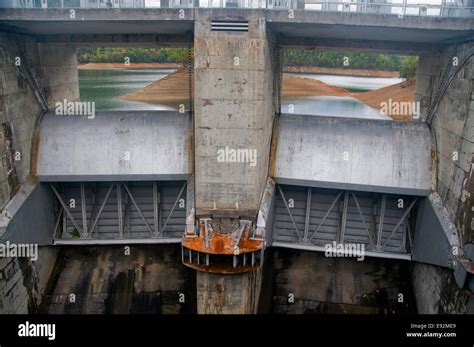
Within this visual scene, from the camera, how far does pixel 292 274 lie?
1341 centimetres

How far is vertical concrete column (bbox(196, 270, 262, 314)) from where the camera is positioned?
10.4 meters

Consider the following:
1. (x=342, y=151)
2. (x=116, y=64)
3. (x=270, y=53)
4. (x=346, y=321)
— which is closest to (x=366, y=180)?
(x=342, y=151)

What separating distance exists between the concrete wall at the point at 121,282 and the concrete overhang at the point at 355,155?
177 inches

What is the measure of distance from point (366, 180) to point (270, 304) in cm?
473

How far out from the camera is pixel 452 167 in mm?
10594

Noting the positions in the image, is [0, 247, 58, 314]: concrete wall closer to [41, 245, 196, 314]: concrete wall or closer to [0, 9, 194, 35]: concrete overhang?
[41, 245, 196, 314]: concrete wall

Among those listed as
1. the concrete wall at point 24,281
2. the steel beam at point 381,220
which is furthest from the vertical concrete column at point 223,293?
the concrete wall at point 24,281

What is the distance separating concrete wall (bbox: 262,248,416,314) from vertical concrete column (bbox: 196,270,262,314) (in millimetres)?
2627

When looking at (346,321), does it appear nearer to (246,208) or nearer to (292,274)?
(246,208)

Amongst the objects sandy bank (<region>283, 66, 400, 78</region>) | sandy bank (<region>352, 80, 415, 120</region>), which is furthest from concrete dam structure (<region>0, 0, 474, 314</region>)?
sandy bank (<region>283, 66, 400, 78</region>)

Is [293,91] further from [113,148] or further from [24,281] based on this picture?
[24,281]

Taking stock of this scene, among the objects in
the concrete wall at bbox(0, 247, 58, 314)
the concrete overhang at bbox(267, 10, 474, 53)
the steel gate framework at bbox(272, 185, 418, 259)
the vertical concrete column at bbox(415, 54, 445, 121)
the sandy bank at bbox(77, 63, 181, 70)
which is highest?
the concrete overhang at bbox(267, 10, 474, 53)

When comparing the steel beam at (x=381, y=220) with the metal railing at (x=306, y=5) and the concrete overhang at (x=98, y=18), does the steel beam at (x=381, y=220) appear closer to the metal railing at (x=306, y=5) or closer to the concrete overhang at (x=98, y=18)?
the metal railing at (x=306, y=5)

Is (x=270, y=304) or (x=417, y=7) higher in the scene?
(x=417, y=7)
